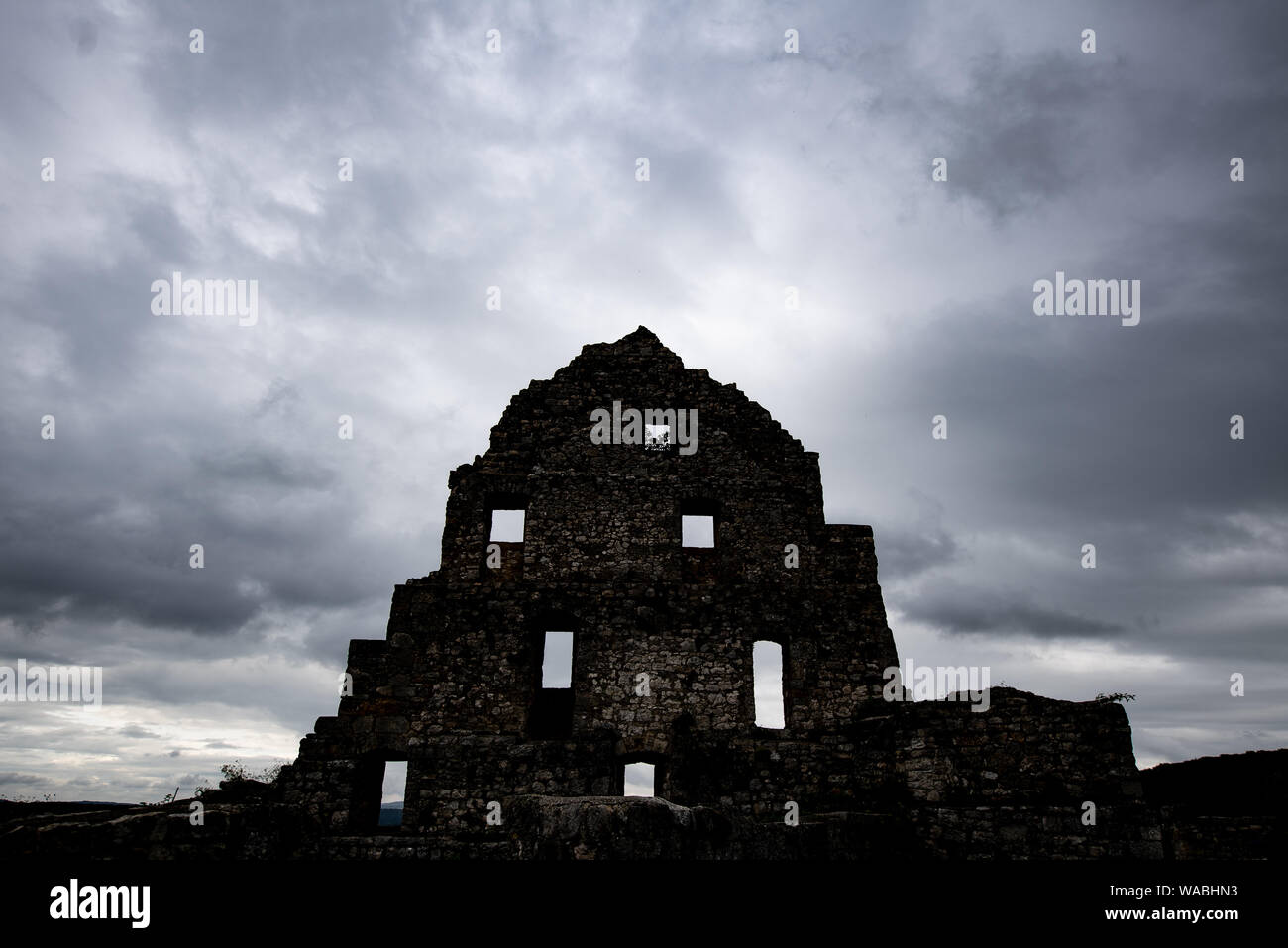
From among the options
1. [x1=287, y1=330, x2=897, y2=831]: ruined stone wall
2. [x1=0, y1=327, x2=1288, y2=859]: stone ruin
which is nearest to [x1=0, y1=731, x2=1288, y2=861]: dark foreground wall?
[x1=0, y1=327, x2=1288, y2=859]: stone ruin

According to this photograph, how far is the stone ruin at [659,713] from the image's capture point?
9273 millimetres

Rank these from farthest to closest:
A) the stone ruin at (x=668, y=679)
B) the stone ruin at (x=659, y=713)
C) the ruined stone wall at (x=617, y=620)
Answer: the ruined stone wall at (x=617, y=620) < the stone ruin at (x=668, y=679) < the stone ruin at (x=659, y=713)

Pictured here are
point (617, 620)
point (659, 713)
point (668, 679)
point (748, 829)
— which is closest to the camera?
point (748, 829)

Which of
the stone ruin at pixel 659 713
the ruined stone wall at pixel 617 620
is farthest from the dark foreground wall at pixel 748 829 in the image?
the ruined stone wall at pixel 617 620

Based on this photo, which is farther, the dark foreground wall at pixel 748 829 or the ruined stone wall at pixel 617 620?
the ruined stone wall at pixel 617 620

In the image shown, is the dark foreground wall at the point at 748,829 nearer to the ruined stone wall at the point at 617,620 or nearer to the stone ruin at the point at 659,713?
the stone ruin at the point at 659,713

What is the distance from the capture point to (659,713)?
13.0 m

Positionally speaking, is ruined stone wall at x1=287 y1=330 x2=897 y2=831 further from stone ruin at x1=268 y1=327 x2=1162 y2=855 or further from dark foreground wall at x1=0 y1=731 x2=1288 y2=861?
dark foreground wall at x1=0 y1=731 x2=1288 y2=861

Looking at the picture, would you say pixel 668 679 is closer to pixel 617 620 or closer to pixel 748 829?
pixel 617 620

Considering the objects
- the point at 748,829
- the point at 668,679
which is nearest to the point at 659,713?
the point at 668,679
